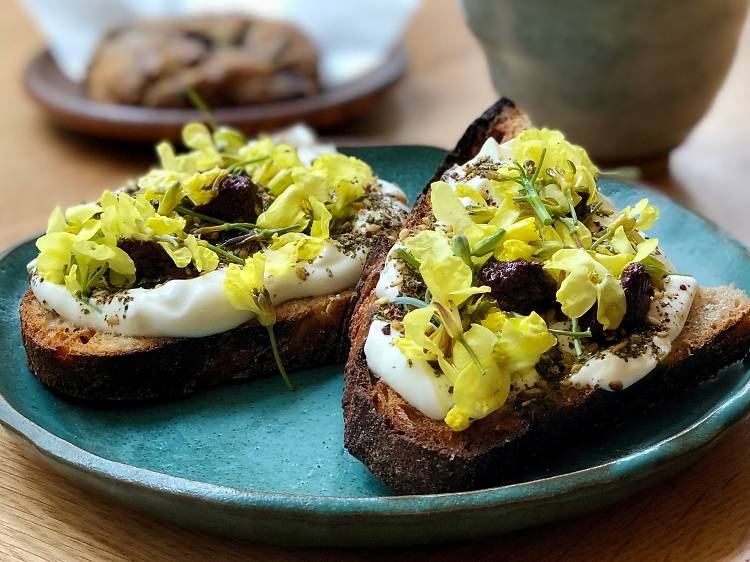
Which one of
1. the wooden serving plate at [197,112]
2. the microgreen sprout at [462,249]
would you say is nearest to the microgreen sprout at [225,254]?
the microgreen sprout at [462,249]

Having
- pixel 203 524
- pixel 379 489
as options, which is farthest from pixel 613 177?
pixel 203 524

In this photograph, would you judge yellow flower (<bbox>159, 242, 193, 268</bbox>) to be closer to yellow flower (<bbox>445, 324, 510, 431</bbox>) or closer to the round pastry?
yellow flower (<bbox>445, 324, 510, 431</bbox>)

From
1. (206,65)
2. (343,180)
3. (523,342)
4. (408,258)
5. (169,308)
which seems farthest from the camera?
(206,65)

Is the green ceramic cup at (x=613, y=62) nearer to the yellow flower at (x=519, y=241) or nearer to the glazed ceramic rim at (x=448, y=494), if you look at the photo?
the yellow flower at (x=519, y=241)

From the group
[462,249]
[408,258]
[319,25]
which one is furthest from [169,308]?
[319,25]

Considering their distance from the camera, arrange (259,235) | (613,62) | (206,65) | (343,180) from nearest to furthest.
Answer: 1. (259,235)
2. (343,180)
3. (613,62)
4. (206,65)

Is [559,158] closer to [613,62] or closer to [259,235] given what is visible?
[259,235]

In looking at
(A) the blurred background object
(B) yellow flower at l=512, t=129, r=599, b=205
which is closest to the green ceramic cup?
(A) the blurred background object

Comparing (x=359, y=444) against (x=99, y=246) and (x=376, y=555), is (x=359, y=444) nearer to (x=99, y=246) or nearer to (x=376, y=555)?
(x=376, y=555)
